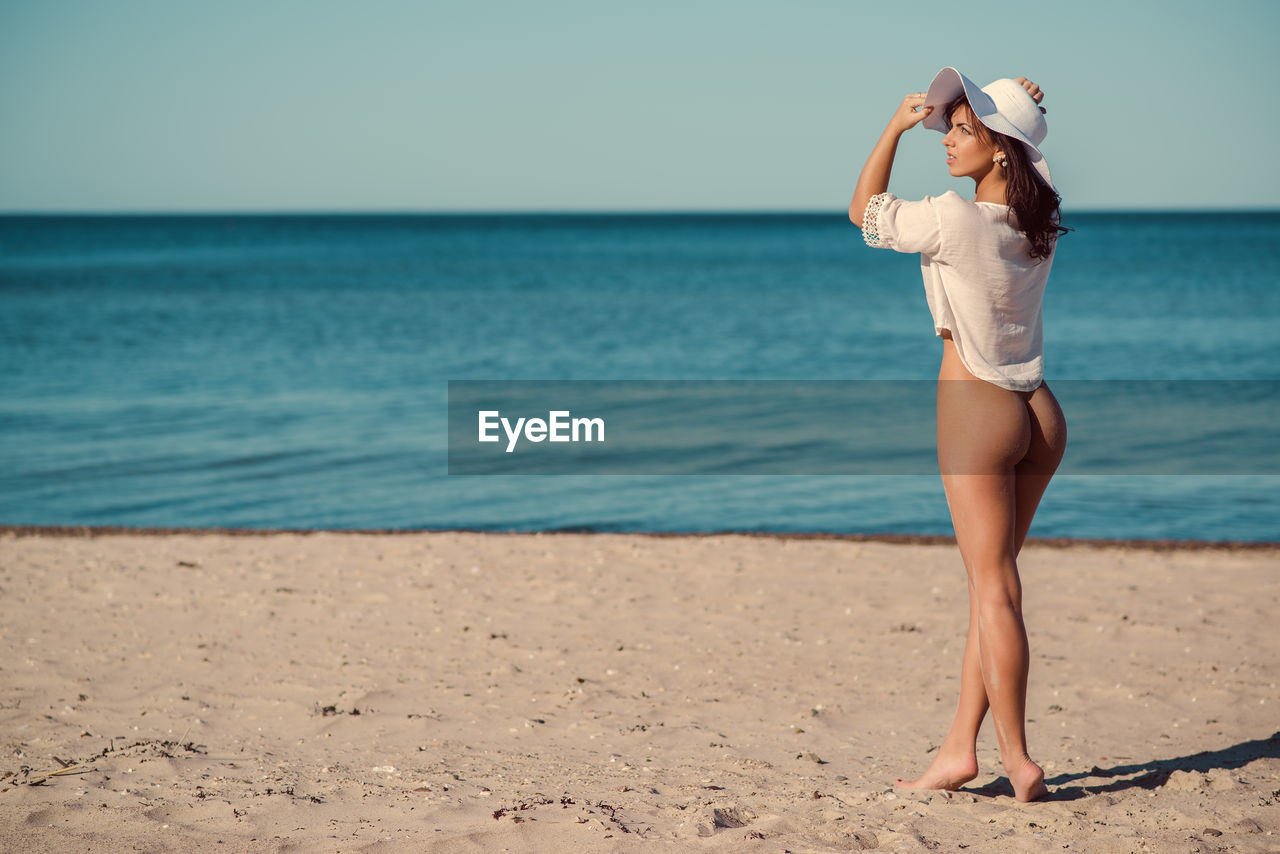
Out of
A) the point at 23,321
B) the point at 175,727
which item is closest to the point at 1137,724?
the point at 175,727

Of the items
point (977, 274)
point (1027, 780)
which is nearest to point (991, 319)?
point (977, 274)

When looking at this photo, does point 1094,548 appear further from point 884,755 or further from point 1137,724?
point 884,755

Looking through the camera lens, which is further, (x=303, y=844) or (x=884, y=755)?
(x=884, y=755)

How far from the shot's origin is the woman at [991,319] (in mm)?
2990

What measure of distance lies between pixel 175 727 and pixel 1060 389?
15.5 meters

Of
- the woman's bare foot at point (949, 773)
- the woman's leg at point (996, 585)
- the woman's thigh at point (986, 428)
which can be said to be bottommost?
the woman's bare foot at point (949, 773)

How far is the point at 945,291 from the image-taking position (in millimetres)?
3119

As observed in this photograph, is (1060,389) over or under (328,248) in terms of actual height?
under

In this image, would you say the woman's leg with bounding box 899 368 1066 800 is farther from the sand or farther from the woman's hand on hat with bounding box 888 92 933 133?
the woman's hand on hat with bounding box 888 92 933 133

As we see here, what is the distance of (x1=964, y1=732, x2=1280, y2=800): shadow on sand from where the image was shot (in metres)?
3.68

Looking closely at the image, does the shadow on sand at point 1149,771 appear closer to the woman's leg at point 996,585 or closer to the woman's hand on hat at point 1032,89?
the woman's leg at point 996,585

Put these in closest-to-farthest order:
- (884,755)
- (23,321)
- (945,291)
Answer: (945,291)
(884,755)
(23,321)

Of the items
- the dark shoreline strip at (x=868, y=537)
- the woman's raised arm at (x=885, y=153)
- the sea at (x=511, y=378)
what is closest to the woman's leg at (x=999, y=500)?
the woman's raised arm at (x=885, y=153)

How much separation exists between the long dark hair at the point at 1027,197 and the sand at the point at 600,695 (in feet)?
5.80
